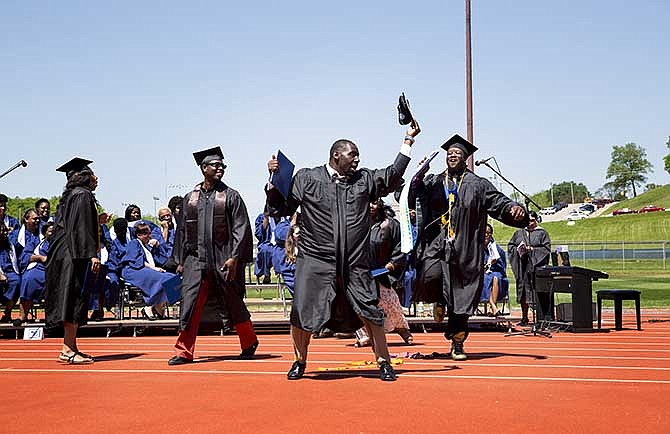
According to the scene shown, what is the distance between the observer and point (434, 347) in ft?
38.6

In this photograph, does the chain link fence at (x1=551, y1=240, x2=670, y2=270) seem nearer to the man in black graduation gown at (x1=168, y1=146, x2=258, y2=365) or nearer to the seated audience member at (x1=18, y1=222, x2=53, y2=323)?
the seated audience member at (x1=18, y1=222, x2=53, y2=323)

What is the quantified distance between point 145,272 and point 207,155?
221 inches

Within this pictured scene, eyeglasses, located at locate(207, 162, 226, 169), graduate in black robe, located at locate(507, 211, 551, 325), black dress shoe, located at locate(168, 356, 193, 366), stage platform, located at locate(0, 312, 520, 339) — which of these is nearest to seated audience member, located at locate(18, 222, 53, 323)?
stage platform, located at locate(0, 312, 520, 339)

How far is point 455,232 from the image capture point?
9852mm

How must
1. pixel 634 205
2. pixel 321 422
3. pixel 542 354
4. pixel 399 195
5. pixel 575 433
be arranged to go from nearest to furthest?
pixel 575 433
pixel 321 422
pixel 399 195
pixel 542 354
pixel 634 205

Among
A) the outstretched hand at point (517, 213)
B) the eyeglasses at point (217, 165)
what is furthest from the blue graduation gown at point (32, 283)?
the outstretched hand at point (517, 213)

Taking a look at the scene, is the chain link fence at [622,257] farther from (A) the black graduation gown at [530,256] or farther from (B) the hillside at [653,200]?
(B) the hillside at [653,200]

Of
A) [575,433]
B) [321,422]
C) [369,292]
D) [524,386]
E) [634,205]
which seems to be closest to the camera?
[575,433]

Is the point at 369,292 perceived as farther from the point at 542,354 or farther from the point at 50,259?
the point at 50,259

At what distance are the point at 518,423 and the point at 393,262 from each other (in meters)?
6.08

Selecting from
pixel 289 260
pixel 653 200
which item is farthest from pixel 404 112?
pixel 653 200

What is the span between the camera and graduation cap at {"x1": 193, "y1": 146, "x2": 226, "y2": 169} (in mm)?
10266

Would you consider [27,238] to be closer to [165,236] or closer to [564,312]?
[165,236]

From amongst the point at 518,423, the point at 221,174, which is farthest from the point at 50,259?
the point at 518,423
